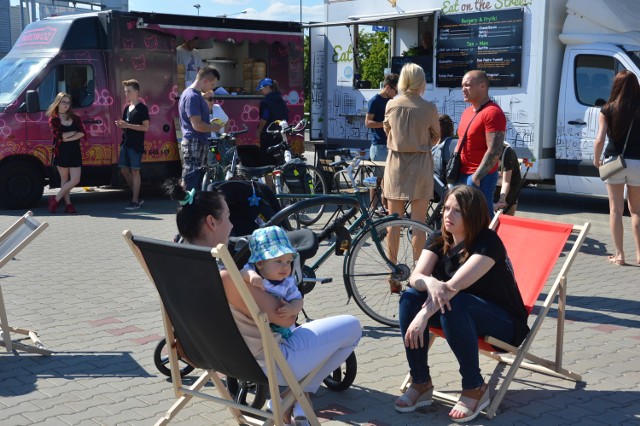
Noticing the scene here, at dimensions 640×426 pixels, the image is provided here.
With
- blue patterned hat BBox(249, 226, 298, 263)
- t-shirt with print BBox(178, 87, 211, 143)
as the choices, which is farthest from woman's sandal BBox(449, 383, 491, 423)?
t-shirt with print BBox(178, 87, 211, 143)

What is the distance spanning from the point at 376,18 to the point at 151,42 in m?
3.77

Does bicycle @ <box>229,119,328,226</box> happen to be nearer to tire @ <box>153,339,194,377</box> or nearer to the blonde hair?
the blonde hair

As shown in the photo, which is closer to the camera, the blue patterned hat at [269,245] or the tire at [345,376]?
the blue patterned hat at [269,245]

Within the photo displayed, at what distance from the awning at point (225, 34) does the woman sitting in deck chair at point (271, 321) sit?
9783mm

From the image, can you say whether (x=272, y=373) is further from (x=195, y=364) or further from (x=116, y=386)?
(x=116, y=386)

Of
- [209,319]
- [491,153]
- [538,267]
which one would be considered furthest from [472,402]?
[491,153]

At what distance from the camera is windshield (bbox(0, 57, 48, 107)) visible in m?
12.8

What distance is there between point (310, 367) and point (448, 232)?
1.23m

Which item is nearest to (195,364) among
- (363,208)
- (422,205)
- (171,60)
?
(363,208)

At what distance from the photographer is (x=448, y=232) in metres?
4.93

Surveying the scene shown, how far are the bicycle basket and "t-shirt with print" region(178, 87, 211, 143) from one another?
1095 millimetres

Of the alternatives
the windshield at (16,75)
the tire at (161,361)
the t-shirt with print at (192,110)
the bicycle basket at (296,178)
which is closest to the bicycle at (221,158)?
the t-shirt with print at (192,110)

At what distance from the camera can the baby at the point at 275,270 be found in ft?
13.3

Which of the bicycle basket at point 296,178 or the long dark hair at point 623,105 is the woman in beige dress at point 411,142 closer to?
the long dark hair at point 623,105
